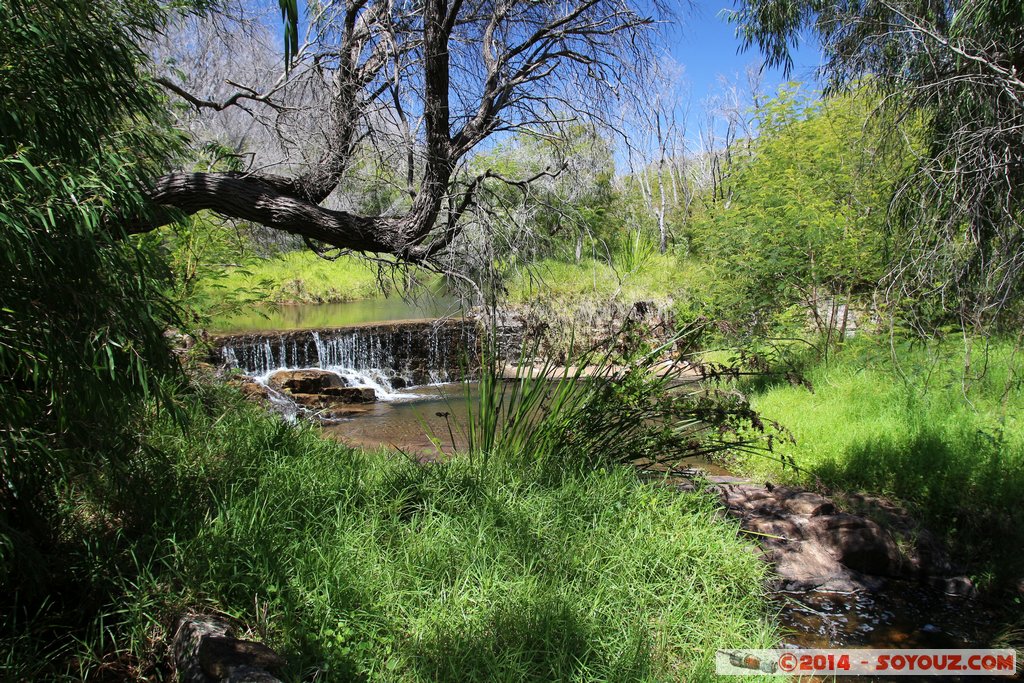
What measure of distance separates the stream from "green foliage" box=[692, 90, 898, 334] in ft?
10.6

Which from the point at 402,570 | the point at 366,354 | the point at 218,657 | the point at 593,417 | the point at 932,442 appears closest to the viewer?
the point at 218,657

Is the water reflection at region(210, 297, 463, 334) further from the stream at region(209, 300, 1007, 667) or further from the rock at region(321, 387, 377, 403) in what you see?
the rock at region(321, 387, 377, 403)

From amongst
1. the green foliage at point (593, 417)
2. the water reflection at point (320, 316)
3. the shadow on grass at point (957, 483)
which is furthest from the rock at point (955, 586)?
the water reflection at point (320, 316)

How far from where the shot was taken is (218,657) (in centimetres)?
225

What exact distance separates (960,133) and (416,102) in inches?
110

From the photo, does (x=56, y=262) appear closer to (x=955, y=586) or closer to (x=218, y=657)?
(x=218, y=657)

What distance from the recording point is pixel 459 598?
9.43ft

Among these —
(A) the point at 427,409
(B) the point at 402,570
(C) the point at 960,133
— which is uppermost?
(C) the point at 960,133

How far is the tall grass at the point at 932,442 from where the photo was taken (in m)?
4.64

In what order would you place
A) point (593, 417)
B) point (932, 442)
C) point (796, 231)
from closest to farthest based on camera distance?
point (593, 417) → point (932, 442) → point (796, 231)

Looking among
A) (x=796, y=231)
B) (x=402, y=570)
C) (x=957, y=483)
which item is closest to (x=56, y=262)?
(x=402, y=570)

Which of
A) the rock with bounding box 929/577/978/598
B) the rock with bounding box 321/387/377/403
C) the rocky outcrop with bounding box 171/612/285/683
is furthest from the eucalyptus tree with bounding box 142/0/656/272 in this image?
the rock with bounding box 321/387/377/403

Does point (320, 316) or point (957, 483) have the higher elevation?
point (320, 316)

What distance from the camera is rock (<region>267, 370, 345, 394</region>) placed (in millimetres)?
9945
